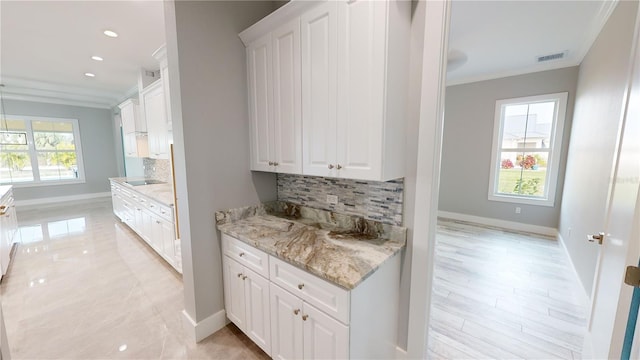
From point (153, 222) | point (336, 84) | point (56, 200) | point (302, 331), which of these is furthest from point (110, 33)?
point (56, 200)

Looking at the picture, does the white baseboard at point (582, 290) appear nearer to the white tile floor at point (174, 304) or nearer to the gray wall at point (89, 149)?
the white tile floor at point (174, 304)

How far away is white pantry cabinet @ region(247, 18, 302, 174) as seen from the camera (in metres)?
1.70

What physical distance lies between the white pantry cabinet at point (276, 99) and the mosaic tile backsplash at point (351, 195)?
34 cm

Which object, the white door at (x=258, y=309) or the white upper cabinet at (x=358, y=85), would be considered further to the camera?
the white door at (x=258, y=309)

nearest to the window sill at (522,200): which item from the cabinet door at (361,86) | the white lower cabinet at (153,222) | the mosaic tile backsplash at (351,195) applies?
the mosaic tile backsplash at (351,195)

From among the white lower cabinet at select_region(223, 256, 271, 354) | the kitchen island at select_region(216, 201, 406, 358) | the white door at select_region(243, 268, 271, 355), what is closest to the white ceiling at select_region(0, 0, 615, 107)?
the kitchen island at select_region(216, 201, 406, 358)

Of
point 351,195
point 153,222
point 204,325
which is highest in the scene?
point 351,195

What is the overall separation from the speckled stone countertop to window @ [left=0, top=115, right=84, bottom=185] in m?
8.04

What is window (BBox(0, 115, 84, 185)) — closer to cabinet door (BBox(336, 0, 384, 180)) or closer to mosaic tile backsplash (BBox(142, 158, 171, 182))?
mosaic tile backsplash (BBox(142, 158, 171, 182))

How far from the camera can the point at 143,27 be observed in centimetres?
299

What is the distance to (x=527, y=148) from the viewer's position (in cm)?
445

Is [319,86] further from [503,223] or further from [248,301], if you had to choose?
A: [503,223]

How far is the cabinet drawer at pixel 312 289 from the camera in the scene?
4.03 ft

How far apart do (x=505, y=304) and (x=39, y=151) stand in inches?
405
